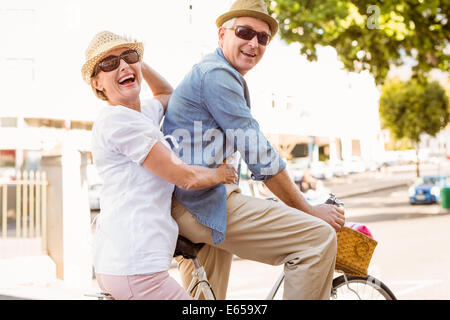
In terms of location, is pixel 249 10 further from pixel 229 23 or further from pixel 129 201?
pixel 129 201

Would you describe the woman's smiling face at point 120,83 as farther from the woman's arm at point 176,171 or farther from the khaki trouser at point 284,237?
the khaki trouser at point 284,237

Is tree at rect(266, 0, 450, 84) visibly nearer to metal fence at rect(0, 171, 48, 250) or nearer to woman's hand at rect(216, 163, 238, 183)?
metal fence at rect(0, 171, 48, 250)

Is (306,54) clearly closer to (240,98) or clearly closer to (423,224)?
(423,224)

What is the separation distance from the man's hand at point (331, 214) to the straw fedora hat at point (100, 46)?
3.21ft

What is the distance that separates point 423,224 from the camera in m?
14.3

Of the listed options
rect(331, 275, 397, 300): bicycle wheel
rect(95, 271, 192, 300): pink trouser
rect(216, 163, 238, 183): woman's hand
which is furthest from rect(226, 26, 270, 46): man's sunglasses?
rect(331, 275, 397, 300): bicycle wheel

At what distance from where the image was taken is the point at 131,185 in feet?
7.01

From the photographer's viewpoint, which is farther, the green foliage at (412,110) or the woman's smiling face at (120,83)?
the green foliage at (412,110)

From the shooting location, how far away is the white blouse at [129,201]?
6.91ft

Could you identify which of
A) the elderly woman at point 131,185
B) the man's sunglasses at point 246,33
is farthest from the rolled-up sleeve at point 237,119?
the man's sunglasses at point 246,33

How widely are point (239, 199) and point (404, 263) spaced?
7.16m

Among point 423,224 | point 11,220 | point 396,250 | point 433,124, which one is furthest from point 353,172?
point 11,220
